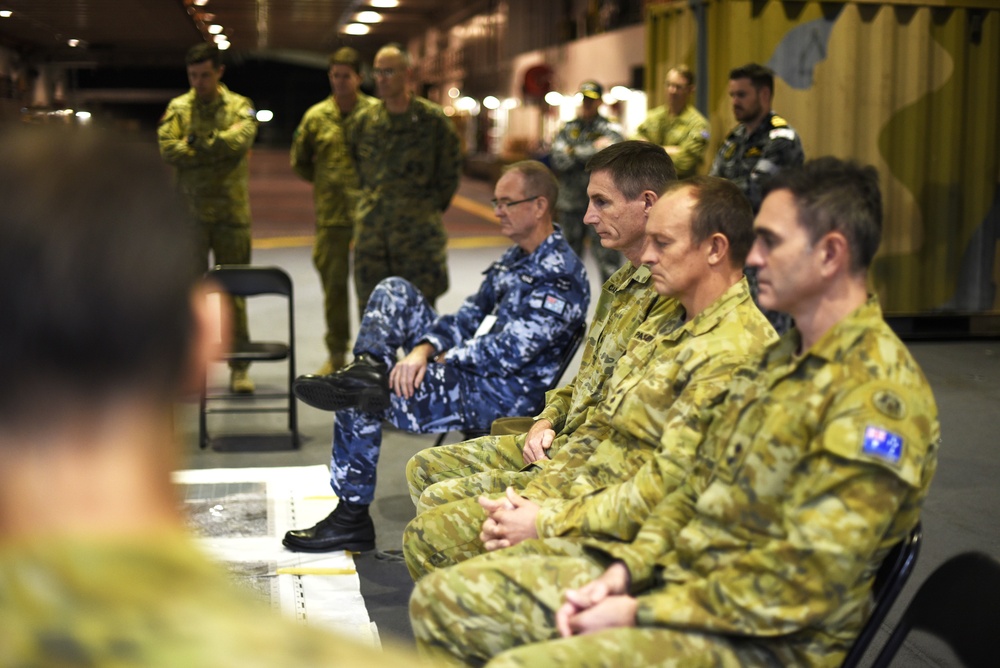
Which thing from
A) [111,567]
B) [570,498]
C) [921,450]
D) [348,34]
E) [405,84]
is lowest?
[570,498]

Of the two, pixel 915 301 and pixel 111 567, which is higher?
pixel 111 567

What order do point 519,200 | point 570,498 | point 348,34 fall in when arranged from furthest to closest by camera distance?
point 348,34
point 519,200
point 570,498

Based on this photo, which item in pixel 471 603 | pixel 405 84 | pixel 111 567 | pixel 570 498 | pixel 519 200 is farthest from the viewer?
pixel 405 84

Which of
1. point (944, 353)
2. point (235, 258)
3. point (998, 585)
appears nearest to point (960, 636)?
point (998, 585)

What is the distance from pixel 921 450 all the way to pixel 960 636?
29 centimetres

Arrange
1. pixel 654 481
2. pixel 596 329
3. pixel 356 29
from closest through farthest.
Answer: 1. pixel 654 481
2. pixel 596 329
3. pixel 356 29

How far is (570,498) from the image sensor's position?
2.53 m

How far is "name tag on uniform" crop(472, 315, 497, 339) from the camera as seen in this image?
3.80m

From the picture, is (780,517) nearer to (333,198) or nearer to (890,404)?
(890,404)

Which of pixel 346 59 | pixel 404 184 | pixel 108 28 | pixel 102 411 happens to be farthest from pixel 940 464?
pixel 108 28

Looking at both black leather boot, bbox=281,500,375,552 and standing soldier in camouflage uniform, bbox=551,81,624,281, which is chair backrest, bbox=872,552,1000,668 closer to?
black leather boot, bbox=281,500,375,552

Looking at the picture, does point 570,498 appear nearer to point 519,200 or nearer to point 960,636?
point 960,636

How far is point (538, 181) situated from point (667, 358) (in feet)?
4.83

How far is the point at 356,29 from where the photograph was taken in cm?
3145
